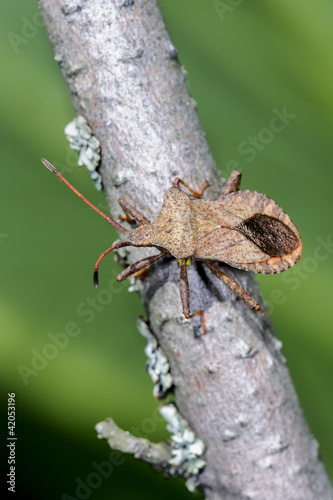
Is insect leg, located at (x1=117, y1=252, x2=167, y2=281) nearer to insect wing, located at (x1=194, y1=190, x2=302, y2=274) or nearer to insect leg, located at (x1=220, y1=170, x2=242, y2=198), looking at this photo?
insect wing, located at (x1=194, y1=190, x2=302, y2=274)

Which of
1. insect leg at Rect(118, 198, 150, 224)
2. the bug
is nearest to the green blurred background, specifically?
the bug

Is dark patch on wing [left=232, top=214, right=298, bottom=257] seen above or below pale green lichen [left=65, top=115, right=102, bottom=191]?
below

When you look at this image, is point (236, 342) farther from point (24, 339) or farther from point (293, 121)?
point (293, 121)

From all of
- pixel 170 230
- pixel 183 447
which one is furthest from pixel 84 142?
pixel 183 447

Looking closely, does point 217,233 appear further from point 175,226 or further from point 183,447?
point 183,447

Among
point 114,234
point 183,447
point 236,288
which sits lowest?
point 183,447

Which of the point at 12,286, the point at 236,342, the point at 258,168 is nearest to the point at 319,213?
the point at 258,168
